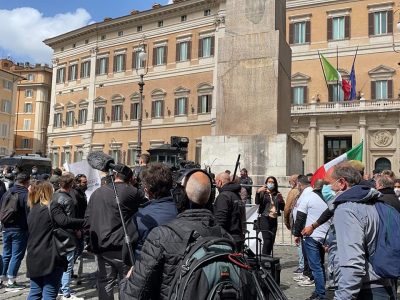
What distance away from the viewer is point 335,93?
2973 centimetres

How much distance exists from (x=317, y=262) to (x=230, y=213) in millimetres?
1371

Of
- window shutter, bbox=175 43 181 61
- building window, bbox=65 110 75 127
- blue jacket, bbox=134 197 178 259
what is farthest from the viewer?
building window, bbox=65 110 75 127

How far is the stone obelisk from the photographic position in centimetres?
984

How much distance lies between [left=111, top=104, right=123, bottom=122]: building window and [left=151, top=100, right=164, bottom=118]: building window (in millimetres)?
3657

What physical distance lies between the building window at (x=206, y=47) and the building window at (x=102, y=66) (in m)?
10.7

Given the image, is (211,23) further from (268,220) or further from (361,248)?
(361,248)

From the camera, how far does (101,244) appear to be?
411 centimetres

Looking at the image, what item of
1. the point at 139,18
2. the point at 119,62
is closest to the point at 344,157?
the point at 139,18

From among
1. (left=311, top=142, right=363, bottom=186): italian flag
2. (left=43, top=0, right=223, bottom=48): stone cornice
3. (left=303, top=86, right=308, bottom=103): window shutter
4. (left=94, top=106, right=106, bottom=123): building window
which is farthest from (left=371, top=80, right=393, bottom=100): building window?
(left=94, top=106, right=106, bottom=123): building window

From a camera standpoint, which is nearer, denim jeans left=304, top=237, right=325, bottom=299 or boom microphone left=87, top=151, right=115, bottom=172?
boom microphone left=87, top=151, right=115, bottom=172

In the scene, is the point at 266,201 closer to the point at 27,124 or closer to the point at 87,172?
the point at 87,172

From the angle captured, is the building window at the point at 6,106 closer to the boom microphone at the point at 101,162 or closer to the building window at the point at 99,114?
the building window at the point at 99,114

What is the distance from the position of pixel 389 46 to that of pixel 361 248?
29.1 metres

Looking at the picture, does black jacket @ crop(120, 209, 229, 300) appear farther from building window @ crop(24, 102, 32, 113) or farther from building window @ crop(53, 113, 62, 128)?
building window @ crop(24, 102, 32, 113)
